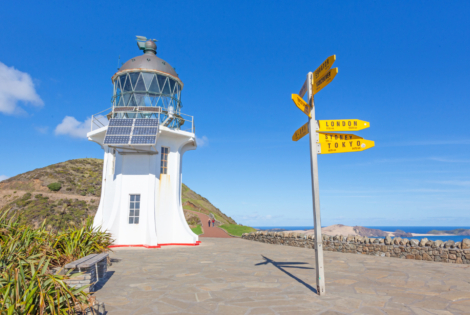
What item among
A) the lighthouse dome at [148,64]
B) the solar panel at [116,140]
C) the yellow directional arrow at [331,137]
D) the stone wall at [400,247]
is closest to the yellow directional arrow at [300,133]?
the yellow directional arrow at [331,137]

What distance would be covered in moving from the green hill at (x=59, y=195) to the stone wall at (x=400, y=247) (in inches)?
873

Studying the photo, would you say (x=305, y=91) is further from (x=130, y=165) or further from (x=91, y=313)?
(x=130, y=165)

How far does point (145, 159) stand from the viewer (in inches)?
640

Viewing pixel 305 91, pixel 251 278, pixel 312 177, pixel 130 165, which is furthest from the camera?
pixel 130 165

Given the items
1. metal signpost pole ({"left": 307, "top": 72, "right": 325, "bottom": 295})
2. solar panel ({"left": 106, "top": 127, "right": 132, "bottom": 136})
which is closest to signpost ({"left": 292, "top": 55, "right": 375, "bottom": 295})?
metal signpost pole ({"left": 307, "top": 72, "right": 325, "bottom": 295})

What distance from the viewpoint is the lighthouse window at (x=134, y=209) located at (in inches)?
623

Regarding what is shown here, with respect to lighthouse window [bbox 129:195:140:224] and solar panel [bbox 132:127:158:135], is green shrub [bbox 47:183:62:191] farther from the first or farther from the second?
solar panel [bbox 132:127:158:135]

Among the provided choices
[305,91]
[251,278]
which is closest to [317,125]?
[305,91]

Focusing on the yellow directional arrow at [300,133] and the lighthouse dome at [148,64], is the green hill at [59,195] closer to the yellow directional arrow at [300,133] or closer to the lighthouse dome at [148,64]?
the lighthouse dome at [148,64]

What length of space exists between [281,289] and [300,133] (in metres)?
3.57

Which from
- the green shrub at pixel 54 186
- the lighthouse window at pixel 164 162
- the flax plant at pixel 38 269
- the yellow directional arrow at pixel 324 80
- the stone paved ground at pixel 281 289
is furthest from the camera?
the green shrub at pixel 54 186

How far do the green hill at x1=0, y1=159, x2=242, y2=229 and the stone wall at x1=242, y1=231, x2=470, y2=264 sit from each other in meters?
22.2

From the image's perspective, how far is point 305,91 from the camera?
689 centimetres

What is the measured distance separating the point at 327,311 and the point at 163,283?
386cm
